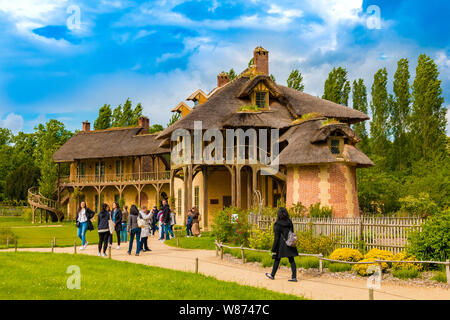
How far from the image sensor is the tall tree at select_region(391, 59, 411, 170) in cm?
3650

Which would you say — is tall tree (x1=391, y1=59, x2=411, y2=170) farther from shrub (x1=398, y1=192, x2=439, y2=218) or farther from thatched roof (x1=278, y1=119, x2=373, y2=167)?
thatched roof (x1=278, y1=119, x2=373, y2=167)

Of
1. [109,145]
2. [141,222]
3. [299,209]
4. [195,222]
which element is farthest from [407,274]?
[109,145]

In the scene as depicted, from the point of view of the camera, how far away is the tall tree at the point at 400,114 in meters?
36.5

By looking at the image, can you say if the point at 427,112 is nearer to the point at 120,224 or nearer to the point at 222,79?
the point at 222,79

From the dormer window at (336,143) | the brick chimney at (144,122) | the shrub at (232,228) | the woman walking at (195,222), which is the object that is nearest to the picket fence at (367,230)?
the shrub at (232,228)

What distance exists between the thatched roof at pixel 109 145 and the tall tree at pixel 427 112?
2051cm

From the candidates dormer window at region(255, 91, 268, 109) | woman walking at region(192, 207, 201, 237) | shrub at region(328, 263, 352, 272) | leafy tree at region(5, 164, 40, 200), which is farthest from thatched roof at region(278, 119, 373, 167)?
leafy tree at region(5, 164, 40, 200)

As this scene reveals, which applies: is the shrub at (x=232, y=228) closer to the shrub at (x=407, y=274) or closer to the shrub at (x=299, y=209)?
the shrub at (x=299, y=209)

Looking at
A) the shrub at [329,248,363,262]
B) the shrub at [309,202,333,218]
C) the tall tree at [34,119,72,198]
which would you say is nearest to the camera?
the shrub at [329,248,363,262]

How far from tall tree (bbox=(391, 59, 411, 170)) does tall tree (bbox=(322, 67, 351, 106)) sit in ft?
15.0

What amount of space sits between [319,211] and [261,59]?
→ 1610 cm

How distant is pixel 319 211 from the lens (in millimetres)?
21547
